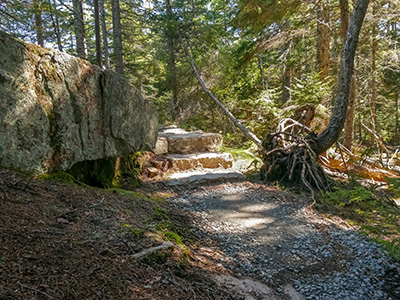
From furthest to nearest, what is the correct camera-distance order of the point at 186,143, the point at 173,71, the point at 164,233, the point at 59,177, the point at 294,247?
the point at 173,71
the point at 186,143
the point at 59,177
the point at 294,247
the point at 164,233

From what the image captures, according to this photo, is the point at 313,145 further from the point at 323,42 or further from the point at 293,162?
the point at 323,42

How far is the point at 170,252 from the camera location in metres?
3.23

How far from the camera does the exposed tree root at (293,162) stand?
7270 millimetres

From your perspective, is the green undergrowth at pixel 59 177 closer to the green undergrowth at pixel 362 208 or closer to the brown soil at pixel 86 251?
the brown soil at pixel 86 251

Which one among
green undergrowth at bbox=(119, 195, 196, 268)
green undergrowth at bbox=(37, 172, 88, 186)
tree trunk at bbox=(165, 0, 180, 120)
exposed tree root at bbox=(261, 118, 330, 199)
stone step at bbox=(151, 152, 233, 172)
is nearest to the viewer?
green undergrowth at bbox=(119, 195, 196, 268)

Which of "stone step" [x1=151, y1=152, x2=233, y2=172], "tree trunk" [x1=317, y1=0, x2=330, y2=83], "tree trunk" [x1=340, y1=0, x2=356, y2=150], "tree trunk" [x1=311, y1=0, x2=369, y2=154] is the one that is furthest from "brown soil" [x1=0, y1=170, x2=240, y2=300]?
"tree trunk" [x1=317, y1=0, x2=330, y2=83]

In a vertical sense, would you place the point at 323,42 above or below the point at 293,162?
above

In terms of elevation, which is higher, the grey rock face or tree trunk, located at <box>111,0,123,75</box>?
tree trunk, located at <box>111,0,123,75</box>

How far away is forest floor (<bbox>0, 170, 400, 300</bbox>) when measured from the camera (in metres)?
2.24

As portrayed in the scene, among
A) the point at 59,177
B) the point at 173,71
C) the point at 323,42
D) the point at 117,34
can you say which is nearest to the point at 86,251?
the point at 59,177

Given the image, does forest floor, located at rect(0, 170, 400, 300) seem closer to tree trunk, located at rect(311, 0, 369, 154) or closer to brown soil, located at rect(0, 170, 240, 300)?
brown soil, located at rect(0, 170, 240, 300)

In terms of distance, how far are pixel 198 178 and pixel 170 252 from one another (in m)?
4.83

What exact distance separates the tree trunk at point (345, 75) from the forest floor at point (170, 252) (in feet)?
8.40

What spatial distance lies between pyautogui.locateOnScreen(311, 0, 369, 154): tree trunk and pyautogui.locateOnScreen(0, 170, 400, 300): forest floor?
2.56m
